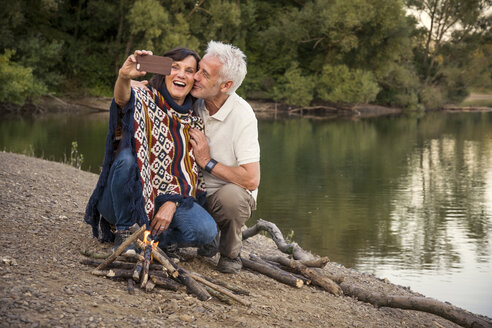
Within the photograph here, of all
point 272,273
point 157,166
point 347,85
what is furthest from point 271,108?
point 157,166

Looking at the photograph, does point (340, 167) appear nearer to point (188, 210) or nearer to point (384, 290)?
point (384, 290)

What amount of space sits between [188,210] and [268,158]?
16.4 metres

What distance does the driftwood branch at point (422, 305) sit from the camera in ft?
17.5

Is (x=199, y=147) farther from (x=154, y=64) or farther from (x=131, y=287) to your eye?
(x=131, y=287)

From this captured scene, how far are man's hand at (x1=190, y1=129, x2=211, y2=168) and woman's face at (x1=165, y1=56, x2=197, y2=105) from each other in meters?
0.30

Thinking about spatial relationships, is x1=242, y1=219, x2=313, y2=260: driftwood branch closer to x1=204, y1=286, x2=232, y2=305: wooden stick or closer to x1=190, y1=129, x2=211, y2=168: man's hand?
x1=190, y1=129, x2=211, y2=168: man's hand

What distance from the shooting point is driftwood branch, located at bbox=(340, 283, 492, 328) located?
533 cm

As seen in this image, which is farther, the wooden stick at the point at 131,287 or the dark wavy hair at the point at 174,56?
the dark wavy hair at the point at 174,56

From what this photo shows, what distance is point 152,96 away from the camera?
4.90 metres

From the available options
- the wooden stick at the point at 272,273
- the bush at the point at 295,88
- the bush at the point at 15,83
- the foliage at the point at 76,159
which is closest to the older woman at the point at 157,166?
the wooden stick at the point at 272,273

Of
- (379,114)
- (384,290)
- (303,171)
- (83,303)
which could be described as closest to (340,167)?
(303,171)

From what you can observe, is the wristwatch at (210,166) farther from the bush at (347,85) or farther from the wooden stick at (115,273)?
the bush at (347,85)

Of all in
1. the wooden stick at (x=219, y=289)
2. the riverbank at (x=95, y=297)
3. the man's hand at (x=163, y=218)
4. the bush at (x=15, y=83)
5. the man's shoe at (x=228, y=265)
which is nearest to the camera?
the riverbank at (x=95, y=297)

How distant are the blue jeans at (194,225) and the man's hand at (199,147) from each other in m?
0.33
